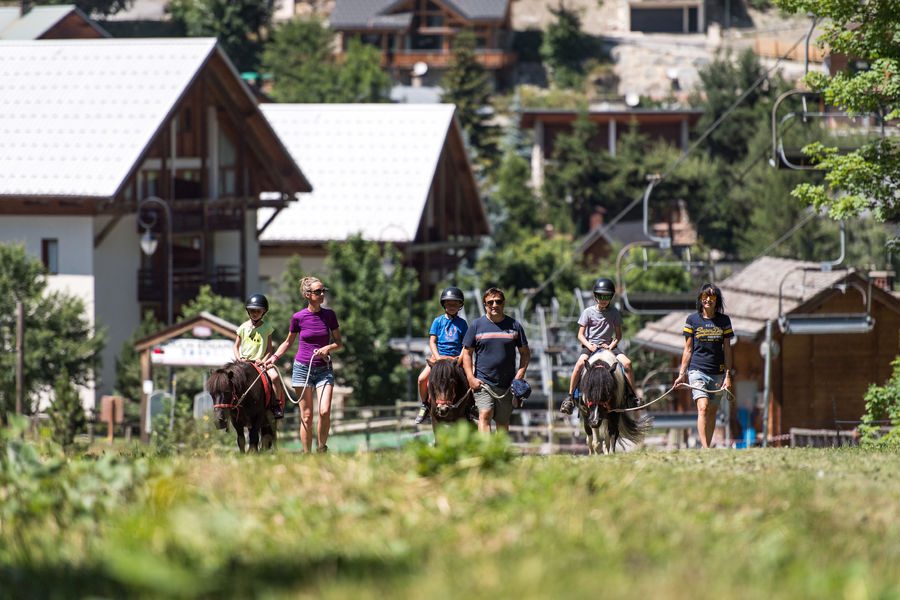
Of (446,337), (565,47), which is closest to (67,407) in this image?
(446,337)

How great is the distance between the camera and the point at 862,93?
27125 mm

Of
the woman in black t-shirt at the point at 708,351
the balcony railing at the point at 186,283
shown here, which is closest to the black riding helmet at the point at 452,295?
the woman in black t-shirt at the point at 708,351

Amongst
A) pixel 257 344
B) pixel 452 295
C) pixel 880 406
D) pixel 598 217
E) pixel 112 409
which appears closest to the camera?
pixel 452 295

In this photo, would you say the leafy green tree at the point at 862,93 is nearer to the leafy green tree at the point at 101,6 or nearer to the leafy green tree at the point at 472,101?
the leafy green tree at the point at 472,101

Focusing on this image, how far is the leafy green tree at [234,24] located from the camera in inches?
5037

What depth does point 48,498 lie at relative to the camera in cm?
1095

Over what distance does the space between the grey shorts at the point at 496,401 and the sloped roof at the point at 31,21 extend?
7111 centimetres

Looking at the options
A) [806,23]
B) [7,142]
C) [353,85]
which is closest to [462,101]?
[353,85]

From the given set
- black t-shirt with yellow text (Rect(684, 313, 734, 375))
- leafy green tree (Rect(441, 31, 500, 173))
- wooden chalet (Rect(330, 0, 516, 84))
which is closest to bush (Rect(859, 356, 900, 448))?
black t-shirt with yellow text (Rect(684, 313, 734, 375))

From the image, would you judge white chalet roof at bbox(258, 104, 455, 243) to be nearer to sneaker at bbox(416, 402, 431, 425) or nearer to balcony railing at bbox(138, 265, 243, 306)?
balcony railing at bbox(138, 265, 243, 306)

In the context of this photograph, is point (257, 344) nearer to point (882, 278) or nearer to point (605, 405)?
point (605, 405)

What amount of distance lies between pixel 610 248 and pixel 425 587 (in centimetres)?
8209

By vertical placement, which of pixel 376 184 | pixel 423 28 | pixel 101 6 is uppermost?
pixel 101 6

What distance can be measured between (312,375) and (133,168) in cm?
3462
